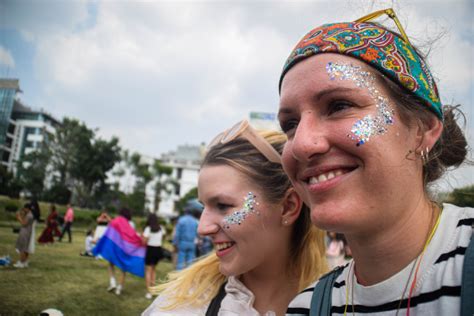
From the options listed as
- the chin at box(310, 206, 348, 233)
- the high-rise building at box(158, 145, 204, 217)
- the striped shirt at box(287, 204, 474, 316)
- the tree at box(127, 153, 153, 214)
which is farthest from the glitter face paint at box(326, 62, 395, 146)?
the high-rise building at box(158, 145, 204, 217)

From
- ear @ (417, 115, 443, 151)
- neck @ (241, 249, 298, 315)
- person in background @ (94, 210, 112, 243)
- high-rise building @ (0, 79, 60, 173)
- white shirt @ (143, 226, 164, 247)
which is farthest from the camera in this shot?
person in background @ (94, 210, 112, 243)

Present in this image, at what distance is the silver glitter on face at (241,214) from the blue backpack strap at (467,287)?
1.12 m

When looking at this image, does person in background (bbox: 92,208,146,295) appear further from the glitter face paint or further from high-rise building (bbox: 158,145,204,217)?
high-rise building (bbox: 158,145,204,217)

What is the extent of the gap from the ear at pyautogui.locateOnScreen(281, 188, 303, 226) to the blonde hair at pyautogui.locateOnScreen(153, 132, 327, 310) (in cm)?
4

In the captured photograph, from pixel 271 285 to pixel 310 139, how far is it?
125 centimetres

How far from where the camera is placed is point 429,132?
1.31 meters

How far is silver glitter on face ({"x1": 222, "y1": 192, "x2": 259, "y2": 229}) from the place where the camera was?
1922 mm

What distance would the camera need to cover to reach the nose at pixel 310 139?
1.20m

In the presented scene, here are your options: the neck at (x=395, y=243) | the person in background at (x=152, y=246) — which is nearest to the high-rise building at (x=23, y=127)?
the neck at (x=395, y=243)

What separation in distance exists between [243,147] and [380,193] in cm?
116

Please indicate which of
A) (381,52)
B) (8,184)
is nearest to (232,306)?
(381,52)

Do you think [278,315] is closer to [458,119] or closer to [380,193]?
[380,193]

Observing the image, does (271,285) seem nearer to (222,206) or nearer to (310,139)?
(222,206)

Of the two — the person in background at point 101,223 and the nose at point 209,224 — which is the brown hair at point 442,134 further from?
the person in background at point 101,223
